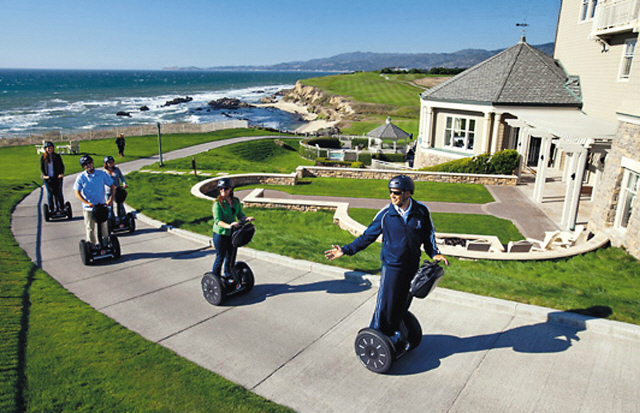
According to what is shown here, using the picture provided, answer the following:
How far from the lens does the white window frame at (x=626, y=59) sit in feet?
57.6

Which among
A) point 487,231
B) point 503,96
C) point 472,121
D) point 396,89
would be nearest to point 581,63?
point 503,96

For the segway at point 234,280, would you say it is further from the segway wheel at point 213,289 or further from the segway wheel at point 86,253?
the segway wheel at point 86,253

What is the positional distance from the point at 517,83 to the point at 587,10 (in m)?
4.65

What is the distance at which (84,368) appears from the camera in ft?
17.9

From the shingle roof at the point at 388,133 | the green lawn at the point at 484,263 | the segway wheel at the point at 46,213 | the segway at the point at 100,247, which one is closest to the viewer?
the green lawn at the point at 484,263

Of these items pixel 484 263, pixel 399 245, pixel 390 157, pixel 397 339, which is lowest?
pixel 390 157

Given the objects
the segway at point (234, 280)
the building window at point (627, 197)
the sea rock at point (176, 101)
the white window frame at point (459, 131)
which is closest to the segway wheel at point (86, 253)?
the segway at point (234, 280)

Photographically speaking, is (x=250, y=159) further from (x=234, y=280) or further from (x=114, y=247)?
(x=234, y=280)

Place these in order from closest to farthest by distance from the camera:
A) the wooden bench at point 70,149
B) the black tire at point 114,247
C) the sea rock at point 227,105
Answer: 1. the black tire at point 114,247
2. the wooden bench at point 70,149
3. the sea rock at point 227,105

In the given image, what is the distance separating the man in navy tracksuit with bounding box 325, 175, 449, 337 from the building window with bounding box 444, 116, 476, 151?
22609 millimetres

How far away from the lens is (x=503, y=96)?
24438mm

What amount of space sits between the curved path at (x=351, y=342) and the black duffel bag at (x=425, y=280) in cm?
122

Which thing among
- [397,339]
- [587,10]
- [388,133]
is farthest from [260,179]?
[587,10]

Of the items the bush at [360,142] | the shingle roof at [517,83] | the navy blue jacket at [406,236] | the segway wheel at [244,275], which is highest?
the shingle roof at [517,83]
